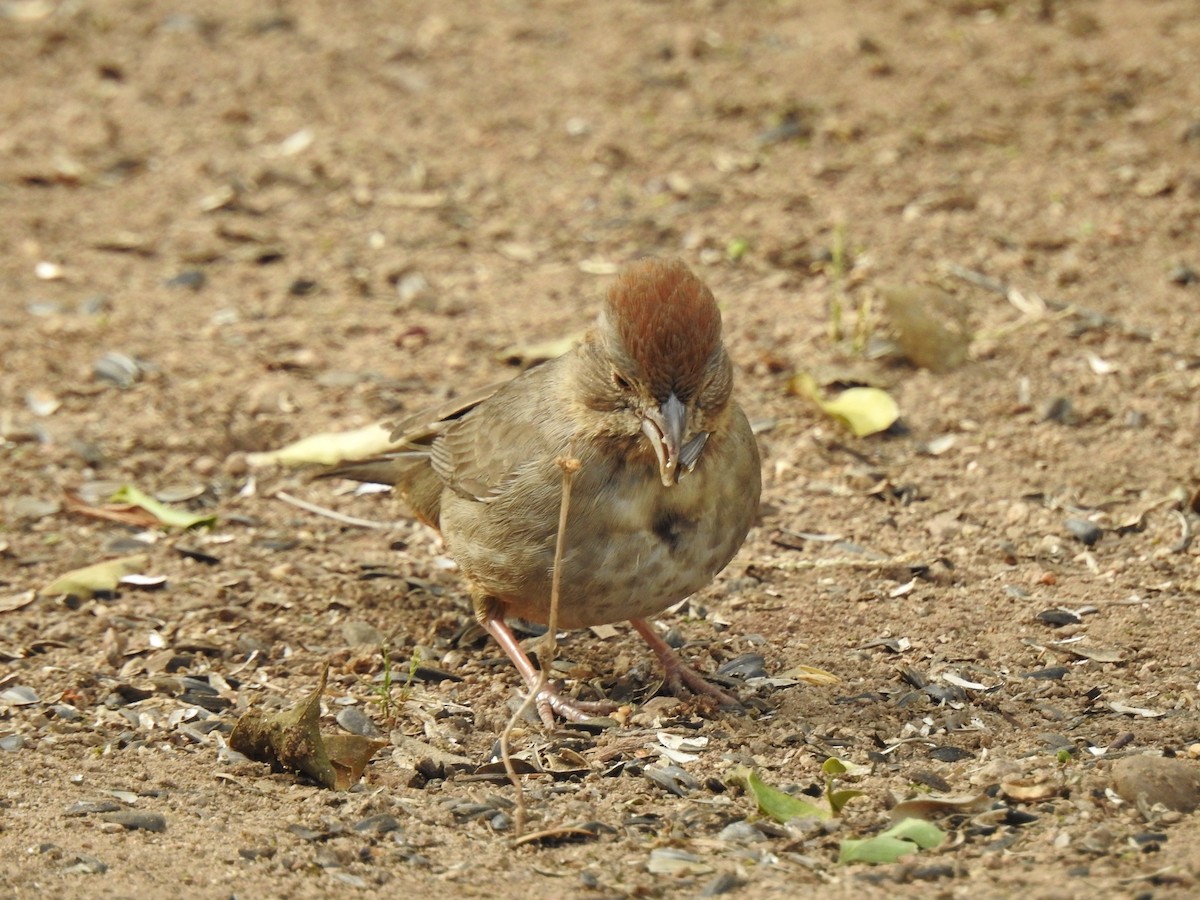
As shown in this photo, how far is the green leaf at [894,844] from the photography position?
371 cm

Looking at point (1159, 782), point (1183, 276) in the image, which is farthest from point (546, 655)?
point (1183, 276)

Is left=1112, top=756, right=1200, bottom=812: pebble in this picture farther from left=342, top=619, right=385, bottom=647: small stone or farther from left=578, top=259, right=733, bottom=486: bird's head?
left=342, top=619, right=385, bottom=647: small stone

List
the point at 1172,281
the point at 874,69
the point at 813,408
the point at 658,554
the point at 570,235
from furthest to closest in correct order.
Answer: the point at 874,69, the point at 570,235, the point at 1172,281, the point at 813,408, the point at 658,554

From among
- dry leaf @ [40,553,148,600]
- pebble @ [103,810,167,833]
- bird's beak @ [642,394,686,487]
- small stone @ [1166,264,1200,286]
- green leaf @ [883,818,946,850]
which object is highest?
bird's beak @ [642,394,686,487]

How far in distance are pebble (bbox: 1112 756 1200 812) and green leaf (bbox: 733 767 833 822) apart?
0.70m

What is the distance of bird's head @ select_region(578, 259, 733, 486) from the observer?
4309 millimetres

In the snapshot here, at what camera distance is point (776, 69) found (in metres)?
9.77

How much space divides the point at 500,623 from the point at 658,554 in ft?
2.68

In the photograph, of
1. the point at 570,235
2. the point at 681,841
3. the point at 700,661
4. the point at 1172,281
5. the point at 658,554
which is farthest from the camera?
the point at 570,235

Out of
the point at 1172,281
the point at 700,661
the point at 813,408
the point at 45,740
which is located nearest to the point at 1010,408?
the point at 813,408

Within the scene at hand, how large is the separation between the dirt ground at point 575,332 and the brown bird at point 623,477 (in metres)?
0.36

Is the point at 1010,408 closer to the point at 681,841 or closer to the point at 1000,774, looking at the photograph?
the point at 1000,774

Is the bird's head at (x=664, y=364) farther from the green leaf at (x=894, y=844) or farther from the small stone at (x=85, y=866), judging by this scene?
the small stone at (x=85, y=866)

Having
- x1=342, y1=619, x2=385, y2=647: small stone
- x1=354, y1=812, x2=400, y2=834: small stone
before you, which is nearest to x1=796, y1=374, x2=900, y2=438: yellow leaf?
x1=342, y1=619, x2=385, y2=647: small stone
